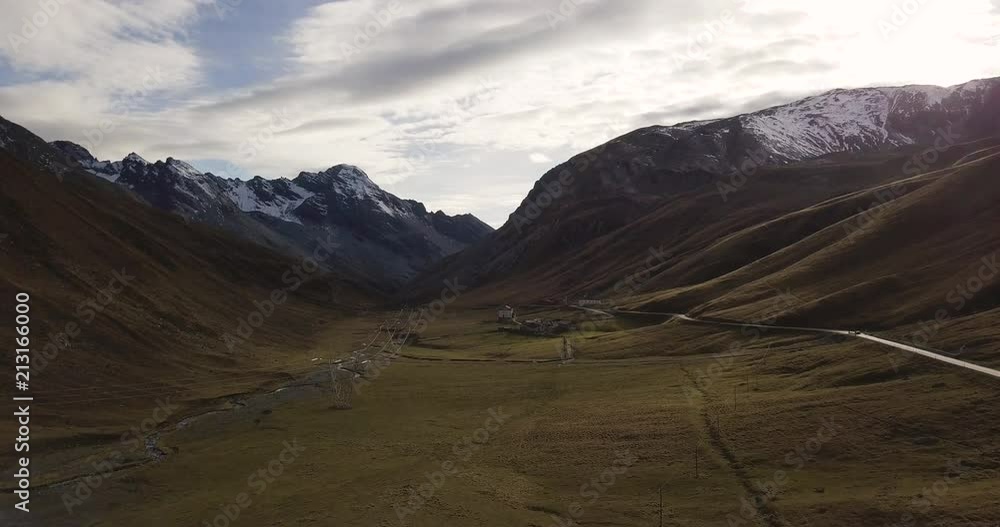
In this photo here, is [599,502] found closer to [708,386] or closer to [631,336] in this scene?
[708,386]

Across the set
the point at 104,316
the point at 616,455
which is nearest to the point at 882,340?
the point at 616,455

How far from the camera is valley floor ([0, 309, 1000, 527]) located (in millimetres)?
53625

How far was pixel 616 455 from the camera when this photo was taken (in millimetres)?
68938

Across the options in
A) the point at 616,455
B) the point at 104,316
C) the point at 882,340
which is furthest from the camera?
the point at 104,316

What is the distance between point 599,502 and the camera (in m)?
57.5

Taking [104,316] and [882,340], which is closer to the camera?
[882,340]

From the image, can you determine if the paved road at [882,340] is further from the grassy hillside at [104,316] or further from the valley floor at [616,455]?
the grassy hillside at [104,316]

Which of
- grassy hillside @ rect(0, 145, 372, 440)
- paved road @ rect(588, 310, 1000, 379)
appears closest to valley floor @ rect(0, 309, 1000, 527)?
paved road @ rect(588, 310, 1000, 379)

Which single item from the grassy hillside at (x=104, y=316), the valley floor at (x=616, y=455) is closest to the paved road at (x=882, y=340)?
the valley floor at (x=616, y=455)

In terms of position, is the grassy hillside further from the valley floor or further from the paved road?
the paved road

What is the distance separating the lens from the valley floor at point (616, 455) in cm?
5362

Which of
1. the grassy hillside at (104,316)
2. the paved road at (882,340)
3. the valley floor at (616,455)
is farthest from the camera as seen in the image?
the grassy hillside at (104,316)

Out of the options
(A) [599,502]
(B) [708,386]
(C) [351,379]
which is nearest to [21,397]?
(C) [351,379]

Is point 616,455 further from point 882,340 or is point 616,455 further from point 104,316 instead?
point 104,316
